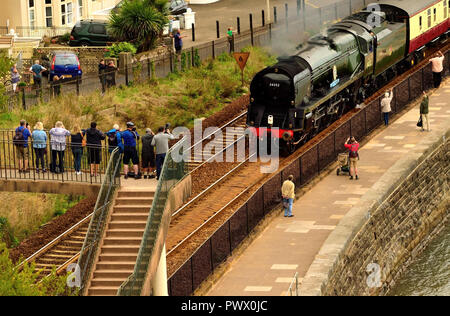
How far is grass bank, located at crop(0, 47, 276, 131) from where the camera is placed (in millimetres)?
43094

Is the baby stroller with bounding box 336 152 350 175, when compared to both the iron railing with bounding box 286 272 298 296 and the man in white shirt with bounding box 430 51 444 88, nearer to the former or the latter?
the iron railing with bounding box 286 272 298 296

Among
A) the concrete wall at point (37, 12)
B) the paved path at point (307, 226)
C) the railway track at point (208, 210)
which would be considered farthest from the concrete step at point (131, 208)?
the concrete wall at point (37, 12)

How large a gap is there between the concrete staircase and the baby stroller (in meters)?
10.2

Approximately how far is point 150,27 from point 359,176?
17.9 metres

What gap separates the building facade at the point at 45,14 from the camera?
55.1 m

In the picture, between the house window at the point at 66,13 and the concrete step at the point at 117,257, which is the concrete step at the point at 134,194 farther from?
the house window at the point at 66,13

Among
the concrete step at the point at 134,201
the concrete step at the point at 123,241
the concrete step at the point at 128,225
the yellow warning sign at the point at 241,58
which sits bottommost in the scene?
the concrete step at the point at 123,241

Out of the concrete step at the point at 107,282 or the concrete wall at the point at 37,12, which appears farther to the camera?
the concrete wall at the point at 37,12

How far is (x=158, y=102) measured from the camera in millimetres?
46750

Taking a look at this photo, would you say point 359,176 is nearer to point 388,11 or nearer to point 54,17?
point 388,11

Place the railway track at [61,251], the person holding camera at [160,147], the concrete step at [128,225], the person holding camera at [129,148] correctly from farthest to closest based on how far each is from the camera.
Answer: the railway track at [61,251] → the person holding camera at [129,148] → the person holding camera at [160,147] → the concrete step at [128,225]

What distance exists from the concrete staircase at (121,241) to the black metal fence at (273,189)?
1.22 m

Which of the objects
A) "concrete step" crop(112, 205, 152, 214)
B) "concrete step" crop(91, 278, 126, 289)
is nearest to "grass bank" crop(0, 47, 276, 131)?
"concrete step" crop(112, 205, 152, 214)
